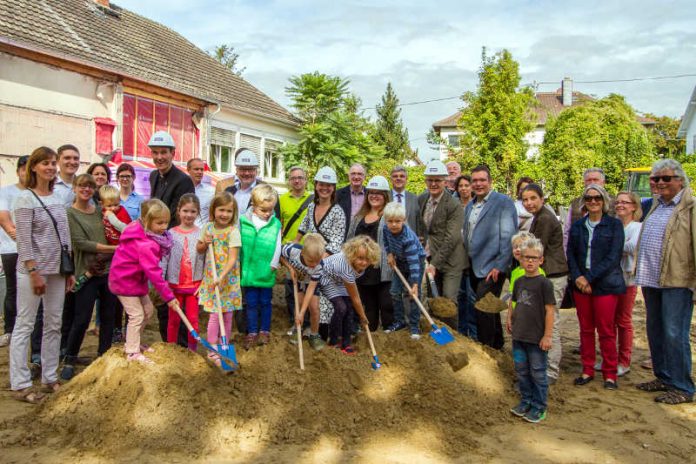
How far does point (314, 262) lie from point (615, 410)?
9.57 feet

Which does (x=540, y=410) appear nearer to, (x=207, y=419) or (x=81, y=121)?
(x=207, y=419)

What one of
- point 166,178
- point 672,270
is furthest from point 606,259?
point 166,178

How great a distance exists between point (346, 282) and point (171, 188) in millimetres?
2034

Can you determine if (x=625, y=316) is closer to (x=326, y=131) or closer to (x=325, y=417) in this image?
(x=325, y=417)

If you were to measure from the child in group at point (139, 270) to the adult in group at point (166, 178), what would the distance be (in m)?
0.87

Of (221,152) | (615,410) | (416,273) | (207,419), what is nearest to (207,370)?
(207,419)

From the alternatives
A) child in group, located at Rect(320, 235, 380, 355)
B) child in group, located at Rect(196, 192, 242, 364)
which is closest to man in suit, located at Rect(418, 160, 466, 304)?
child in group, located at Rect(320, 235, 380, 355)

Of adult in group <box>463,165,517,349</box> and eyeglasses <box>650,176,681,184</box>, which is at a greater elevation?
eyeglasses <box>650,176,681,184</box>

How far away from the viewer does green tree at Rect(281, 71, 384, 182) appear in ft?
60.3

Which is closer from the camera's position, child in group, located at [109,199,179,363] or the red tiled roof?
child in group, located at [109,199,179,363]

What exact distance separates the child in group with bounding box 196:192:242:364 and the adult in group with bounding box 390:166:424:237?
1982 millimetres

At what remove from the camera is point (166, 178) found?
5.67 meters

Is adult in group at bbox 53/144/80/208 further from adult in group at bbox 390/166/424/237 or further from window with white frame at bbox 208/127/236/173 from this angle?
window with white frame at bbox 208/127/236/173

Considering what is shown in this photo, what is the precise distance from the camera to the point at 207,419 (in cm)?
401
